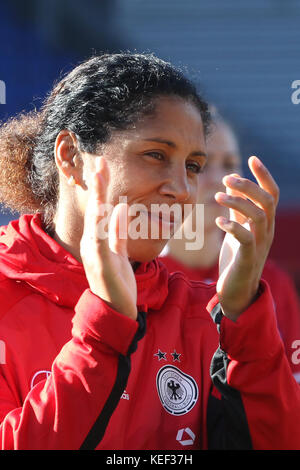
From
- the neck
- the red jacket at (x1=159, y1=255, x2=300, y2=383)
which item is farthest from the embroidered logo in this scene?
the neck

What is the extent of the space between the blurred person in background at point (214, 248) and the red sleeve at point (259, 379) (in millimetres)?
1410

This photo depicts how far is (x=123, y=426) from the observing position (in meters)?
1.51

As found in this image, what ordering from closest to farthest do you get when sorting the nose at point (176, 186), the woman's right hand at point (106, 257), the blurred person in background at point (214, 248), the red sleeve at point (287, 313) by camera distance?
the woman's right hand at point (106, 257)
the nose at point (176, 186)
the red sleeve at point (287, 313)
the blurred person in background at point (214, 248)

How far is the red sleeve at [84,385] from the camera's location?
4.12 ft

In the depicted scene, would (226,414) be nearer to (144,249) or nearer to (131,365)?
(131,365)

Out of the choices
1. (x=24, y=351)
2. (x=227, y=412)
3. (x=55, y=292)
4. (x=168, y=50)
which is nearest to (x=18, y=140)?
(x=55, y=292)

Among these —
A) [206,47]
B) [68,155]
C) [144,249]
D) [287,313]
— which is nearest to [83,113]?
[68,155]

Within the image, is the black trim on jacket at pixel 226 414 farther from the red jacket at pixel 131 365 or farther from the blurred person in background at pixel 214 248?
the blurred person in background at pixel 214 248

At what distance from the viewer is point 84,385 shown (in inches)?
49.6

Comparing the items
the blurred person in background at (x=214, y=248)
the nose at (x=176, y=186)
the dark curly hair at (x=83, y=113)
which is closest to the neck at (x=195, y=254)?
the blurred person in background at (x=214, y=248)

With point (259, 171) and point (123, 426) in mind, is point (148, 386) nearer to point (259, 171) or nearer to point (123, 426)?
point (123, 426)

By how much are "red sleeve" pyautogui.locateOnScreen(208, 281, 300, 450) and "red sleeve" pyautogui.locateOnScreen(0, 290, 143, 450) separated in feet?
0.71

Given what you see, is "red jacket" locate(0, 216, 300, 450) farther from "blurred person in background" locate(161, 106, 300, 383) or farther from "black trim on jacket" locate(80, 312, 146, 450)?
"blurred person in background" locate(161, 106, 300, 383)

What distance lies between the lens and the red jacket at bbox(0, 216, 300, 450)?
Result: 1.27 meters
